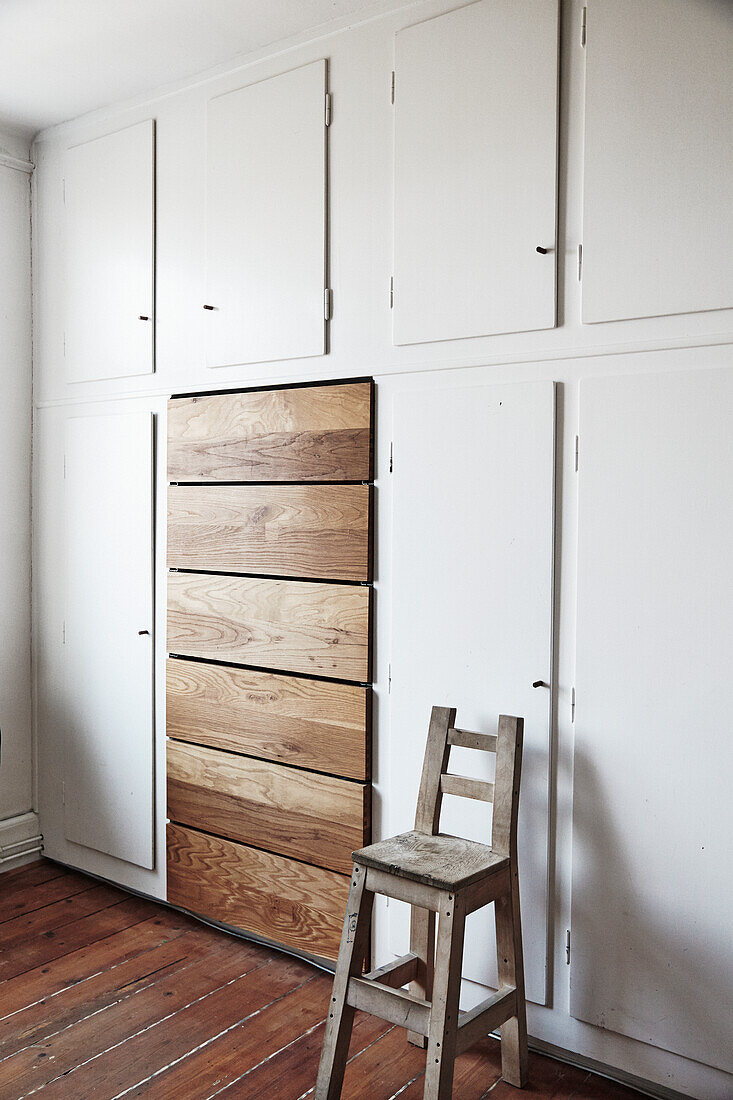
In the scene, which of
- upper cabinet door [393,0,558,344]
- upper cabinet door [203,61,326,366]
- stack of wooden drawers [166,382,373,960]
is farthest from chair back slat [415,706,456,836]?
upper cabinet door [203,61,326,366]

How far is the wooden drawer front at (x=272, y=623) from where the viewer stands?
2371 mm

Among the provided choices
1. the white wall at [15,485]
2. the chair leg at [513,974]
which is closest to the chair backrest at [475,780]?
the chair leg at [513,974]

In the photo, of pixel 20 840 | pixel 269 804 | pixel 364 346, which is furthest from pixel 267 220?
pixel 20 840

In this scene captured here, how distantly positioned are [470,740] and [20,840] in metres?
1.93

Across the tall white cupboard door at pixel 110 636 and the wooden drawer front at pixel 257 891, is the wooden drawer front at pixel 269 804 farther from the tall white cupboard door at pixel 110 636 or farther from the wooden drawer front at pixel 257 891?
the tall white cupboard door at pixel 110 636

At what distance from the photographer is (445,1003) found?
1729 millimetres

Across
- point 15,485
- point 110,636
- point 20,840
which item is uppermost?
point 15,485

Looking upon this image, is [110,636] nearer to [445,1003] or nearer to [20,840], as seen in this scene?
[20,840]

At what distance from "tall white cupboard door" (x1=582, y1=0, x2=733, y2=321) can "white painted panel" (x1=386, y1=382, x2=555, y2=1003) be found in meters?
0.31

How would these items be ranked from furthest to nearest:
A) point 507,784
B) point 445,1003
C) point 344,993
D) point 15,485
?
point 15,485
point 507,784
point 344,993
point 445,1003

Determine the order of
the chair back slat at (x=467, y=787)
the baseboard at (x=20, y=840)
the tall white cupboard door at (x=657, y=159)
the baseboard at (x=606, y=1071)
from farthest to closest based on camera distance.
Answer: the baseboard at (x=20, y=840) < the chair back slat at (x=467, y=787) < the baseboard at (x=606, y=1071) < the tall white cupboard door at (x=657, y=159)

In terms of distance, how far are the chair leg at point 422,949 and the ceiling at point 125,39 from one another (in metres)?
2.22

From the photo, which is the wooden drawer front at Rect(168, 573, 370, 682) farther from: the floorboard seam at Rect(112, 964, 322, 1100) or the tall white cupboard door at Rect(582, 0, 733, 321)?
the tall white cupboard door at Rect(582, 0, 733, 321)

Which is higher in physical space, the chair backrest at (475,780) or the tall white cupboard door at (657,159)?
the tall white cupboard door at (657,159)
